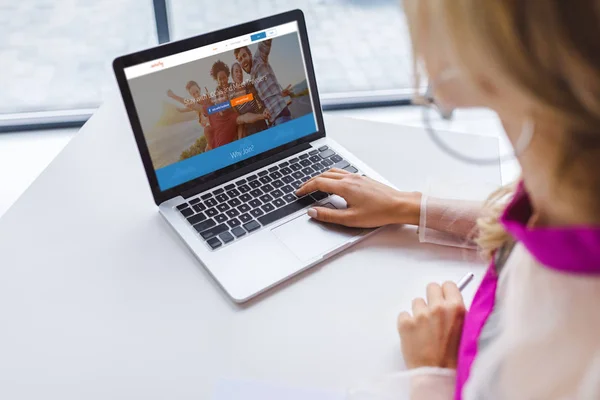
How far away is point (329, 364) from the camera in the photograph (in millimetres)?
683

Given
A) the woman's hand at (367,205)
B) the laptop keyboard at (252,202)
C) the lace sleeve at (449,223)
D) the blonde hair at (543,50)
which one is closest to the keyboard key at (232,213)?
the laptop keyboard at (252,202)

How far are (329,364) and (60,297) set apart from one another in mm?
350

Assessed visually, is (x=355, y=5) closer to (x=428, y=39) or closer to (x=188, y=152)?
(x=188, y=152)

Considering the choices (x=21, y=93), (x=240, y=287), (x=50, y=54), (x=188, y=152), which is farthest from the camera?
(x=50, y=54)

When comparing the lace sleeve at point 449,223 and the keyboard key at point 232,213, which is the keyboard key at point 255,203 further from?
the lace sleeve at point 449,223

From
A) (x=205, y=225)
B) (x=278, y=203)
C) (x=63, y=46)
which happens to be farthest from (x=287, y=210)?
(x=63, y=46)

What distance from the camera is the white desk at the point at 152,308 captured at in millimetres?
674

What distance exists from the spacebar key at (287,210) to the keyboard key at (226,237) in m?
0.05

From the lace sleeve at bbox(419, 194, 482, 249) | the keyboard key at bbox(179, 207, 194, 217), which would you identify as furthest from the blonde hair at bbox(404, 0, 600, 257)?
the keyboard key at bbox(179, 207, 194, 217)

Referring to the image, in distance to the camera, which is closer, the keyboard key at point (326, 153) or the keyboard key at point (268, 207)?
the keyboard key at point (268, 207)

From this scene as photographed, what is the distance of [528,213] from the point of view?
0.56 m

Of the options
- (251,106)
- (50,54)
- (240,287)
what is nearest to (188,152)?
(251,106)

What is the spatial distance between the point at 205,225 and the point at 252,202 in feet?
0.26

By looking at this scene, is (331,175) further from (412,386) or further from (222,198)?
(412,386)
